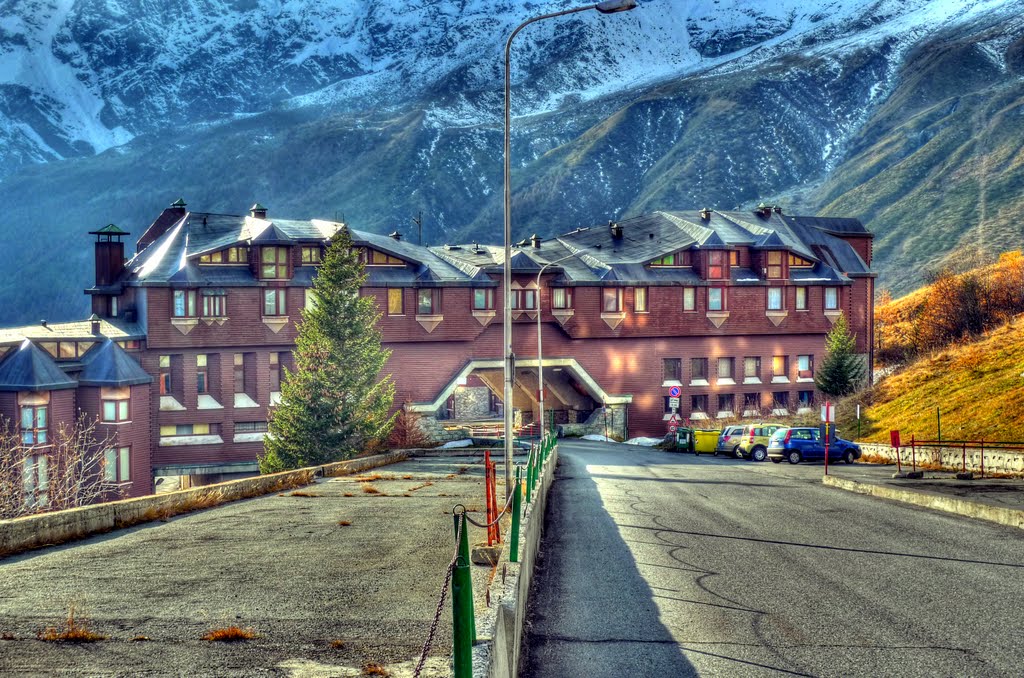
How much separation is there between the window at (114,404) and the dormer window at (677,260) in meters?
34.9

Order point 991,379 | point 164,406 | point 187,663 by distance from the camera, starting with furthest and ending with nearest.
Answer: point 164,406
point 991,379
point 187,663

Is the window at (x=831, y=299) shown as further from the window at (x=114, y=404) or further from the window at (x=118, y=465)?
the window at (x=118, y=465)

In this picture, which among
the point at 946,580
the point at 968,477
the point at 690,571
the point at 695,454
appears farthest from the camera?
the point at 695,454

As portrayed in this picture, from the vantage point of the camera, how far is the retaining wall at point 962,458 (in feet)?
97.9

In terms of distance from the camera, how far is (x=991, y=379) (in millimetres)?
41938

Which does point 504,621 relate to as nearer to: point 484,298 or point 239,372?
point 239,372

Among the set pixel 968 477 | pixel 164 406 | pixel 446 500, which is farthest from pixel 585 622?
pixel 164 406

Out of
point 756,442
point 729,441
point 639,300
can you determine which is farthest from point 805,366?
point 756,442

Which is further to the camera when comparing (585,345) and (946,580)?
(585,345)

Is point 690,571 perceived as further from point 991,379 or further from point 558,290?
point 558,290

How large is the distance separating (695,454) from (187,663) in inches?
1801

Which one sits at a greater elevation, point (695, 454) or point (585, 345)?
point (585, 345)

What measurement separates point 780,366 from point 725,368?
14.4 feet

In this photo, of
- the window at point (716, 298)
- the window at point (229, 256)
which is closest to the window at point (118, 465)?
the window at point (229, 256)
